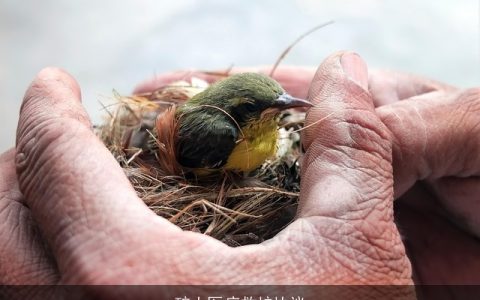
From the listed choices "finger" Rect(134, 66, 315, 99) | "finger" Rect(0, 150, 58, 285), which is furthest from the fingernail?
"finger" Rect(0, 150, 58, 285)

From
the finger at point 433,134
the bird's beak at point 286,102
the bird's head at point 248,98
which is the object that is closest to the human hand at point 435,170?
the finger at point 433,134

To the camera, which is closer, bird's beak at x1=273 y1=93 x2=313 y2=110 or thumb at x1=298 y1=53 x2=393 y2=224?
thumb at x1=298 y1=53 x2=393 y2=224

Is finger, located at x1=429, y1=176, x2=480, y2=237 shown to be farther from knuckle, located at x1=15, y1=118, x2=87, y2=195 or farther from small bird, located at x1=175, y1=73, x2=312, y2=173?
knuckle, located at x1=15, y1=118, x2=87, y2=195

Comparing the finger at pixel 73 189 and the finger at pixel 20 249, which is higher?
the finger at pixel 73 189

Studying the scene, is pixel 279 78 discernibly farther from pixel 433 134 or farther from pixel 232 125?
pixel 433 134

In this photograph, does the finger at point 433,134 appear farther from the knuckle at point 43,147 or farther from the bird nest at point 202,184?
the knuckle at point 43,147

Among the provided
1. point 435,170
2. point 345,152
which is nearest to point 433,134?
point 435,170
